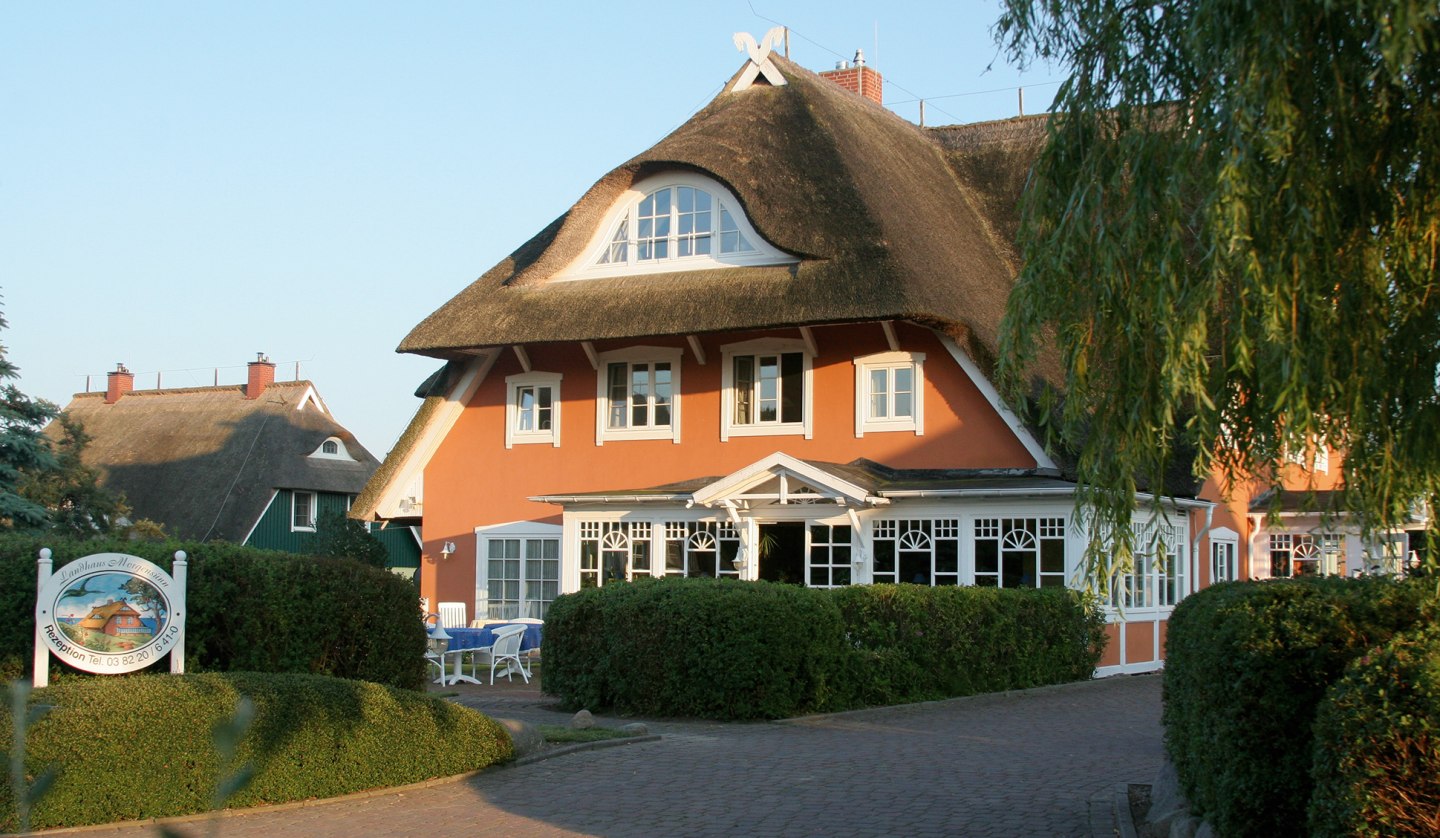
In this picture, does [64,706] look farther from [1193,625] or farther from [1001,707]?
A: [1001,707]

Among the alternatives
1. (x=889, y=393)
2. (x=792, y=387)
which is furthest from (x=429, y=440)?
(x=889, y=393)

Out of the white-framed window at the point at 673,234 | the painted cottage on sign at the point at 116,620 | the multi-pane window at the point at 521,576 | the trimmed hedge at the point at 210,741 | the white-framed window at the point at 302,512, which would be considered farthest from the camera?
the white-framed window at the point at 302,512

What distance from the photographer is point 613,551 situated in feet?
76.7

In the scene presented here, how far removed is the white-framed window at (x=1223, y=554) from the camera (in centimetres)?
2536

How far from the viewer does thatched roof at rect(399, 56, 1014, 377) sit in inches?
850

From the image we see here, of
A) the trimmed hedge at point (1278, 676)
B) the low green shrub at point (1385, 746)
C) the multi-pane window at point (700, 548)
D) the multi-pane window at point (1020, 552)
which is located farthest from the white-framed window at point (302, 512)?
the low green shrub at point (1385, 746)

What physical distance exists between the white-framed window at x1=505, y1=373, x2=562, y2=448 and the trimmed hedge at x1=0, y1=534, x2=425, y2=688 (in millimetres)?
12096

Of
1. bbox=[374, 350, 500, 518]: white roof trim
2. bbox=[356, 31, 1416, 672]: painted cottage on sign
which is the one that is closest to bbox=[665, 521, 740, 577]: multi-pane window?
bbox=[356, 31, 1416, 672]: painted cottage on sign

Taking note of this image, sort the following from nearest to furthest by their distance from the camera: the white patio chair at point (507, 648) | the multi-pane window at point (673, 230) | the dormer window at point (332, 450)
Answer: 1. the white patio chair at point (507, 648)
2. the multi-pane window at point (673, 230)
3. the dormer window at point (332, 450)

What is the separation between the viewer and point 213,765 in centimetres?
952

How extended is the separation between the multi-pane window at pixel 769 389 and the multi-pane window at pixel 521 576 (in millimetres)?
4047

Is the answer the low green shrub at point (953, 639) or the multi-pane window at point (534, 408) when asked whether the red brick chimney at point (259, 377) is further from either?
the low green shrub at point (953, 639)

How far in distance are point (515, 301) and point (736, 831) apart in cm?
1666

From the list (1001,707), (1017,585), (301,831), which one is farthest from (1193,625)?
(1017,585)
